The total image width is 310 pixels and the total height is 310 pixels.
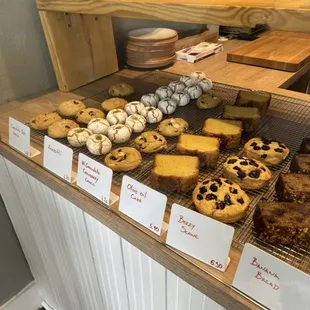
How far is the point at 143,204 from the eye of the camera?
2.16 ft

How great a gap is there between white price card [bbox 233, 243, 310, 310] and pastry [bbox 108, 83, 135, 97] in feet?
2.95

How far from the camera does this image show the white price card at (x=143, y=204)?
63 cm

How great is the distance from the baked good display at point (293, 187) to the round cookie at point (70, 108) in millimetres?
744

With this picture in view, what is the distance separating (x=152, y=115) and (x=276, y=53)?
0.96 metres

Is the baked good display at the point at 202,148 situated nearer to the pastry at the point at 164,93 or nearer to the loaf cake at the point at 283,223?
the loaf cake at the point at 283,223

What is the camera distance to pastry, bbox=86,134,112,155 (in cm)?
88

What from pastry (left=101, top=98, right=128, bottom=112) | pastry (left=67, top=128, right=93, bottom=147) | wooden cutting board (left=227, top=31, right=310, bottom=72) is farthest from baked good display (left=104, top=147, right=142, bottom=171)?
wooden cutting board (left=227, top=31, right=310, bottom=72)

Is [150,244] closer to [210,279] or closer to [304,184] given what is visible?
[210,279]

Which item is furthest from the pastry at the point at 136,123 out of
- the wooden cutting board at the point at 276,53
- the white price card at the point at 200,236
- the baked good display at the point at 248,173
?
the wooden cutting board at the point at 276,53

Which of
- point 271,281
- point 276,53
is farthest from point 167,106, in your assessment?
point 276,53

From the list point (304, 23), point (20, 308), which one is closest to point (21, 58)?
point (304, 23)

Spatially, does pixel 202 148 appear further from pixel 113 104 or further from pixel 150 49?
pixel 150 49

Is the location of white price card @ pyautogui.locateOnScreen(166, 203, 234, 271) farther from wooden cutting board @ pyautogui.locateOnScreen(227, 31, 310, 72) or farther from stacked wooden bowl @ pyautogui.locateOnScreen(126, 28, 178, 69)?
wooden cutting board @ pyautogui.locateOnScreen(227, 31, 310, 72)

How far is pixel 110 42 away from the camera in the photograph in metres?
1.46
